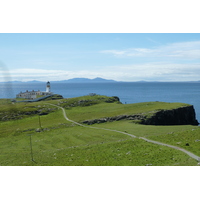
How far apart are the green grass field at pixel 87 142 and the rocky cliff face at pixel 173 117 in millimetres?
3122

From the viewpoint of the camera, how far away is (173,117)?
75.8m

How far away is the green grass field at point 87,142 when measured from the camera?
1293 inches

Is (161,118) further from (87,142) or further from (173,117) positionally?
(87,142)

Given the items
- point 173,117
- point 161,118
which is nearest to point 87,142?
point 161,118

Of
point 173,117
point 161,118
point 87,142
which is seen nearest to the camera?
point 87,142

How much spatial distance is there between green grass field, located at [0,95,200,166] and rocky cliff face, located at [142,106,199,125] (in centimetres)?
312

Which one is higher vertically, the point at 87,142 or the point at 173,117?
the point at 173,117

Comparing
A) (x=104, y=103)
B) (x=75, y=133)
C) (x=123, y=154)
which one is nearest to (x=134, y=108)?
(x=104, y=103)

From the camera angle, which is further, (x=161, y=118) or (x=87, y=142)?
(x=161, y=118)

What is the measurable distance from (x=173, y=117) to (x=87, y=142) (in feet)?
118

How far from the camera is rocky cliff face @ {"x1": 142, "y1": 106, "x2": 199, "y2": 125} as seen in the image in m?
71.6

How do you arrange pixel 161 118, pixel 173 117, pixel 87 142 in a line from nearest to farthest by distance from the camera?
pixel 87 142, pixel 161 118, pixel 173 117

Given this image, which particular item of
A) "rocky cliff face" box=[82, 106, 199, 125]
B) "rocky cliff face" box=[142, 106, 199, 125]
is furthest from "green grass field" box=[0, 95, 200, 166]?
"rocky cliff face" box=[142, 106, 199, 125]

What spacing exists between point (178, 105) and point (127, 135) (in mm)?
36226
